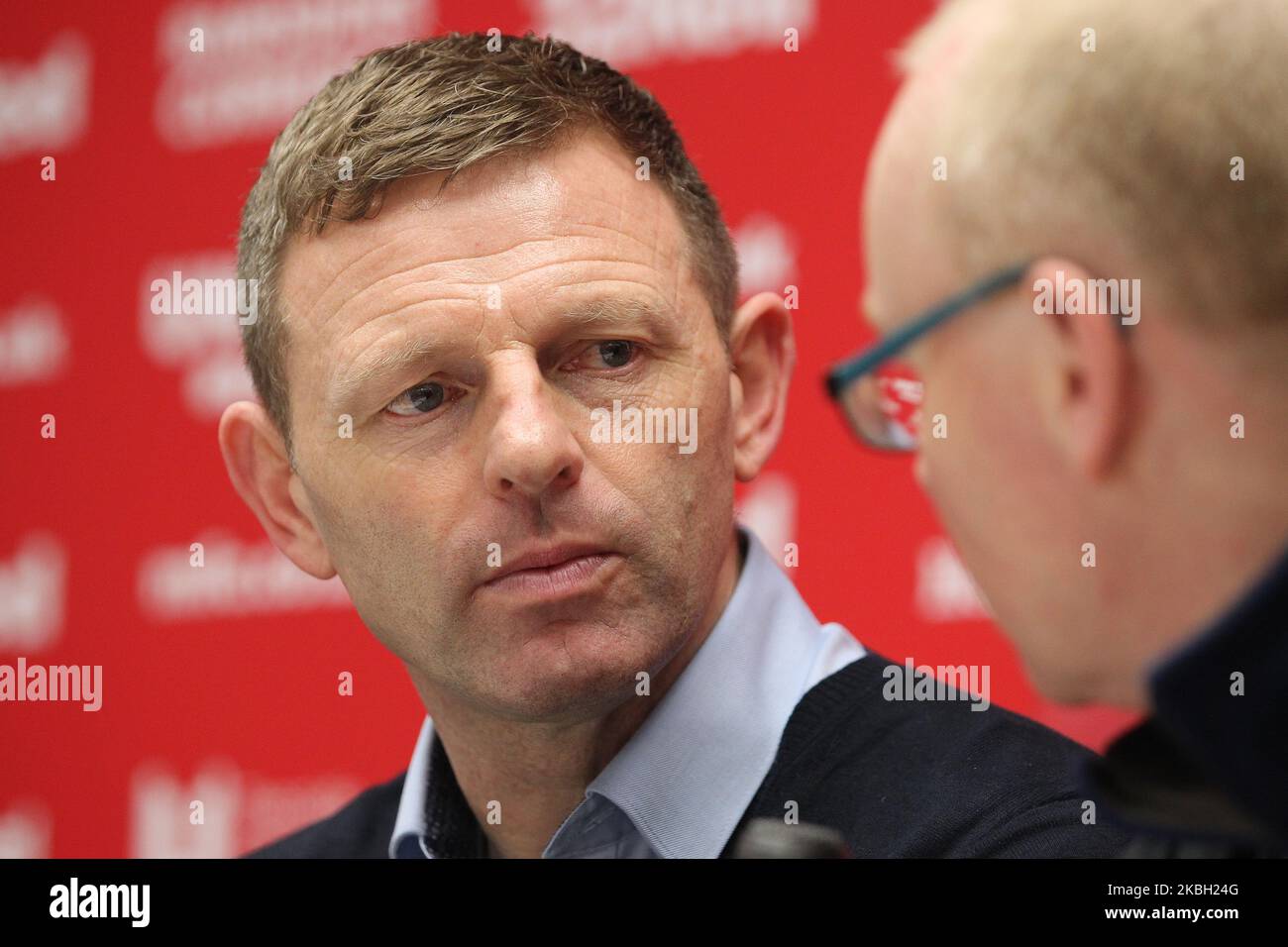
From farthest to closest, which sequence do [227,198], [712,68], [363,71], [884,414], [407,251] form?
[227,198]
[712,68]
[363,71]
[407,251]
[884,414]

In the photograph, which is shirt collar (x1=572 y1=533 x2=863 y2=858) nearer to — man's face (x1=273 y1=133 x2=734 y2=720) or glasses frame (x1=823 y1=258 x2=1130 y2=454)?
man's face (x1=273 y1=133 x2=734 y2=720)

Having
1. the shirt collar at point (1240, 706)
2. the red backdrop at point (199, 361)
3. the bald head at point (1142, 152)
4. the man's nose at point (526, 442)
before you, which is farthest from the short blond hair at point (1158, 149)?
the red backdrop at point (199, 361)

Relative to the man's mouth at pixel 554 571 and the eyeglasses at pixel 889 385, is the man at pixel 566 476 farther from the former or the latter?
the eyeglasses at pixel 889 385

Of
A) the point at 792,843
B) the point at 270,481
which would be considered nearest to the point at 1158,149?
the point at 792,843

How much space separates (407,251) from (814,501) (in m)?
1.10

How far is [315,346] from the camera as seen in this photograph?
1.48 metres

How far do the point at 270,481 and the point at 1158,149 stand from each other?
3.80 feet

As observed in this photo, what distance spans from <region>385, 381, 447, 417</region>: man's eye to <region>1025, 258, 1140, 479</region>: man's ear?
78 centimetres

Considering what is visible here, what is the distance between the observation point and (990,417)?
29.4 inches

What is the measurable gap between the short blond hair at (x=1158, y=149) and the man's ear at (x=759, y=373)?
837mm

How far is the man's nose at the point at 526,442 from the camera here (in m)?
1.27

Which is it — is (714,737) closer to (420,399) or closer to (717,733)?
(717,733)

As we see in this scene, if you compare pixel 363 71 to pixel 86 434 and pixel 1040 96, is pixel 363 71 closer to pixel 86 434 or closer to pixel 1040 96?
pixel 1040 96

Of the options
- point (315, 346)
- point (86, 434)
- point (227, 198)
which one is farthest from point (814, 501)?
point (86, 434)
